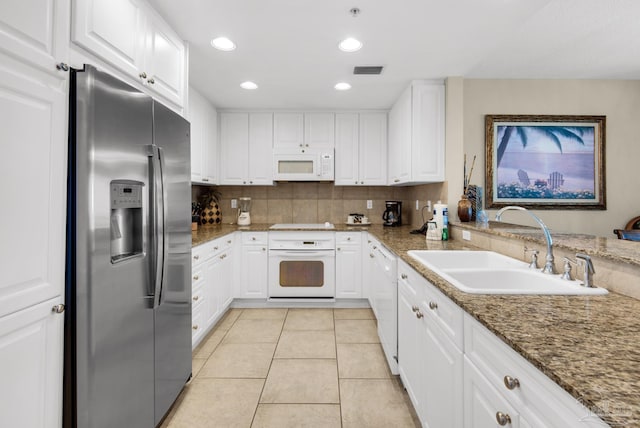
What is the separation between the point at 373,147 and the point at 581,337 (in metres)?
3.33

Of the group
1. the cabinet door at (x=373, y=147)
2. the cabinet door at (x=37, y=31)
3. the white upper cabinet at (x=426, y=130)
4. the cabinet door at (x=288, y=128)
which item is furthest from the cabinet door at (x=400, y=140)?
the cabinet door at (x=37, y=31)

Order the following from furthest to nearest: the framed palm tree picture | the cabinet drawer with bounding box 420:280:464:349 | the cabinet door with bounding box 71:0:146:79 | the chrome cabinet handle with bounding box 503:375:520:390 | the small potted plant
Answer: the small potted plant → the framed palm tree picture → the cabinet door with bounding box 71:0:146:79 → the cabinet drawer with bounding box 420:280:464:349 → the chrome cabinet handle with bounding box 503:375:520:390

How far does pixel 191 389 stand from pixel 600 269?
229cm

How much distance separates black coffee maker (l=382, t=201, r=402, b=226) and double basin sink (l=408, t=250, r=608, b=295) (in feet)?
5.91

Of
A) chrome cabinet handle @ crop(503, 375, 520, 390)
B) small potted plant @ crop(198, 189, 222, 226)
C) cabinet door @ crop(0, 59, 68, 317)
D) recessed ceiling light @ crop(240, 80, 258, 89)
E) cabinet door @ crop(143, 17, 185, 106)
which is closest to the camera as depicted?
chrome cabinet handle @ crop(503, 375, 520, 390)

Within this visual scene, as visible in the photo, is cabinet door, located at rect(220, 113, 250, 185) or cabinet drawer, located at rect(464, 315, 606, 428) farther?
cabinet door, located at rect(220, 113, 250, 185)

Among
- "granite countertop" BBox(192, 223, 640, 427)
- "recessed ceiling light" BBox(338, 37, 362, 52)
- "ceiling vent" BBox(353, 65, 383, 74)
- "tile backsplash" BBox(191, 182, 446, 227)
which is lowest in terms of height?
"granite countertop" BBox(192, 223, 640, 427)

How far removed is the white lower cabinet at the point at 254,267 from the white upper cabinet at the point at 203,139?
33.0 inches

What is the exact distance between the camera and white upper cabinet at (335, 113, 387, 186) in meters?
3.88

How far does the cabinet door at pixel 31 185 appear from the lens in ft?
2.96

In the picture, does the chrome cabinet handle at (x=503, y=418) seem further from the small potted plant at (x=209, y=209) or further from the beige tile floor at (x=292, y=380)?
the small potted plant at (x=209, y=209)

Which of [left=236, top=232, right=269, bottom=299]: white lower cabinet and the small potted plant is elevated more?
the small potted plant

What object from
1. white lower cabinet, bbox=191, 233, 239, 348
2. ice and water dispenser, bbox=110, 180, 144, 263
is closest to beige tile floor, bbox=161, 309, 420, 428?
white lower cabinet, bbox=191, 233, 239, 348

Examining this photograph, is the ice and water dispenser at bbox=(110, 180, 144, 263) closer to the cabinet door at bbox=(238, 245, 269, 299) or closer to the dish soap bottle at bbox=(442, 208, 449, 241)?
the cabinet door at bbox=(238, 245, 269, 299)
